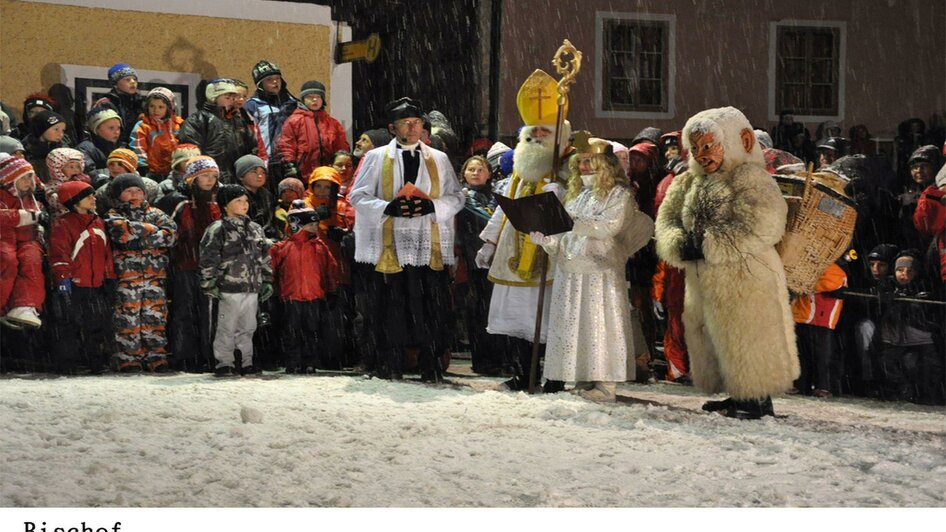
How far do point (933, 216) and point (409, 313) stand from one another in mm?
3743

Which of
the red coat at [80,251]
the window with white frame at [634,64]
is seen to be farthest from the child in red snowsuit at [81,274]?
the window with white frame at [634,64]

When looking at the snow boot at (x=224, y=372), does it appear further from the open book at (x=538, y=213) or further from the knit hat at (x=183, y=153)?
the open book at (x=538, y=213)

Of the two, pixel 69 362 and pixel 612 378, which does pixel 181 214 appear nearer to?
pixel 69 362

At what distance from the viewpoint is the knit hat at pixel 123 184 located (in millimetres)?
9516

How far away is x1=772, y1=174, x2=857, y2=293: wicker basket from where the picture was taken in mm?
7512

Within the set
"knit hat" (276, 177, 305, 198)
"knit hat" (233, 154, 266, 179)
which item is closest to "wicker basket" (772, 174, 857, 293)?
"knit hat" (276, 177, 305, 198)

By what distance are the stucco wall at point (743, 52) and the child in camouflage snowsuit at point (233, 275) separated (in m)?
9.08

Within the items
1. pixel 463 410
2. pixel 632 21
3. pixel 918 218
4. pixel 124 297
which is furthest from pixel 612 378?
pixel 632 21

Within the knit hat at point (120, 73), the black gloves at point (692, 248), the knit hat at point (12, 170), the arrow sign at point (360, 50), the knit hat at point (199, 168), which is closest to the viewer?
the black gloves at point (692, 248)

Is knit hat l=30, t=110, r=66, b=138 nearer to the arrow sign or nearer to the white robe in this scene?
the arrow sign

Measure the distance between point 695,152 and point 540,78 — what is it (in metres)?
1.57

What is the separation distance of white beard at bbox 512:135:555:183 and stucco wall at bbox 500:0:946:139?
953cm

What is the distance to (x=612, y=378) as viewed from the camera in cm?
812

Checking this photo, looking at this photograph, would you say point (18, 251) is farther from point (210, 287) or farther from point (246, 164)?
point (246, 164)
